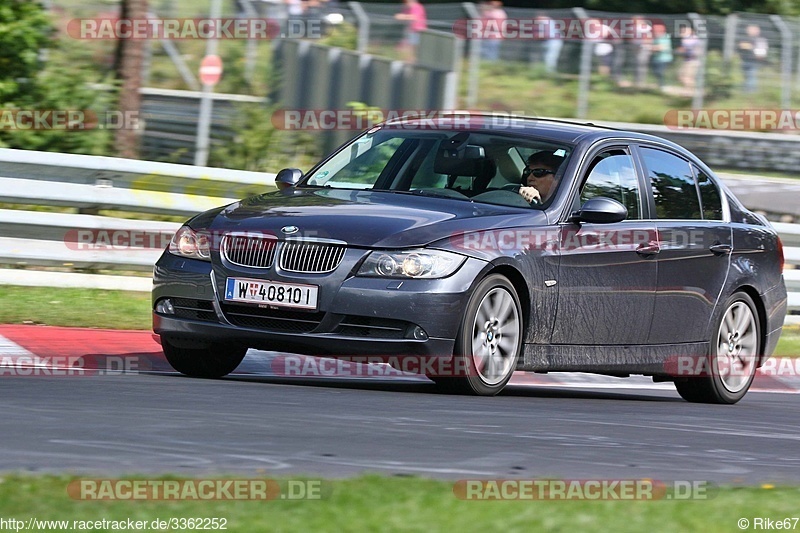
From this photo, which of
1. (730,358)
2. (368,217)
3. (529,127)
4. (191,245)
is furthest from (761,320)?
(191,245)

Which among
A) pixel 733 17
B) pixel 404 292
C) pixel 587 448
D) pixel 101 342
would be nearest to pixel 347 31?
pixel 733 17

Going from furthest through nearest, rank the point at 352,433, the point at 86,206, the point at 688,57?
the point at 688,57, the point at 86,206, the point at 352,433

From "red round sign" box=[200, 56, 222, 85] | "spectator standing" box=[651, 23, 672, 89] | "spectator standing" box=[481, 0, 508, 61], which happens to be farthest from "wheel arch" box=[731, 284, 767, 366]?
"spectator standing" box=[651, 23, 672, 89]

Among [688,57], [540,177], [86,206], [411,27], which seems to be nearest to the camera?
[540,177]

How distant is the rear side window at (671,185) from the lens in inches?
380

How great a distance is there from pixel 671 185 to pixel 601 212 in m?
1.37

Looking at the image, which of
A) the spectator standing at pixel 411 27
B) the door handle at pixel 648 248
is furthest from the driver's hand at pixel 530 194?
the spectator standing at pixel 411 27

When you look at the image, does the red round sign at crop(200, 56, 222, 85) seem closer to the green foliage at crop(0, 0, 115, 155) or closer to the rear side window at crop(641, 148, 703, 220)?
the green foliage at crop(0, 0, 115, 155)

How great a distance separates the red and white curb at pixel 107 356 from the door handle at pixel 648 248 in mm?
1626

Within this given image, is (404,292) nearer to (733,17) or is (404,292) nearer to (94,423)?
(94,423)

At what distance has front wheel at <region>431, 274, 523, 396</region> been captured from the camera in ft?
25.9

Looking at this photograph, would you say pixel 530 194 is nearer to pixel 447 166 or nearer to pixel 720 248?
pixel 447 166

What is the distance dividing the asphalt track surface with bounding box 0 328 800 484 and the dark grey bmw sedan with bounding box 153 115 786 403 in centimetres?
30

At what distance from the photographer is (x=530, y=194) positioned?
870 cm
